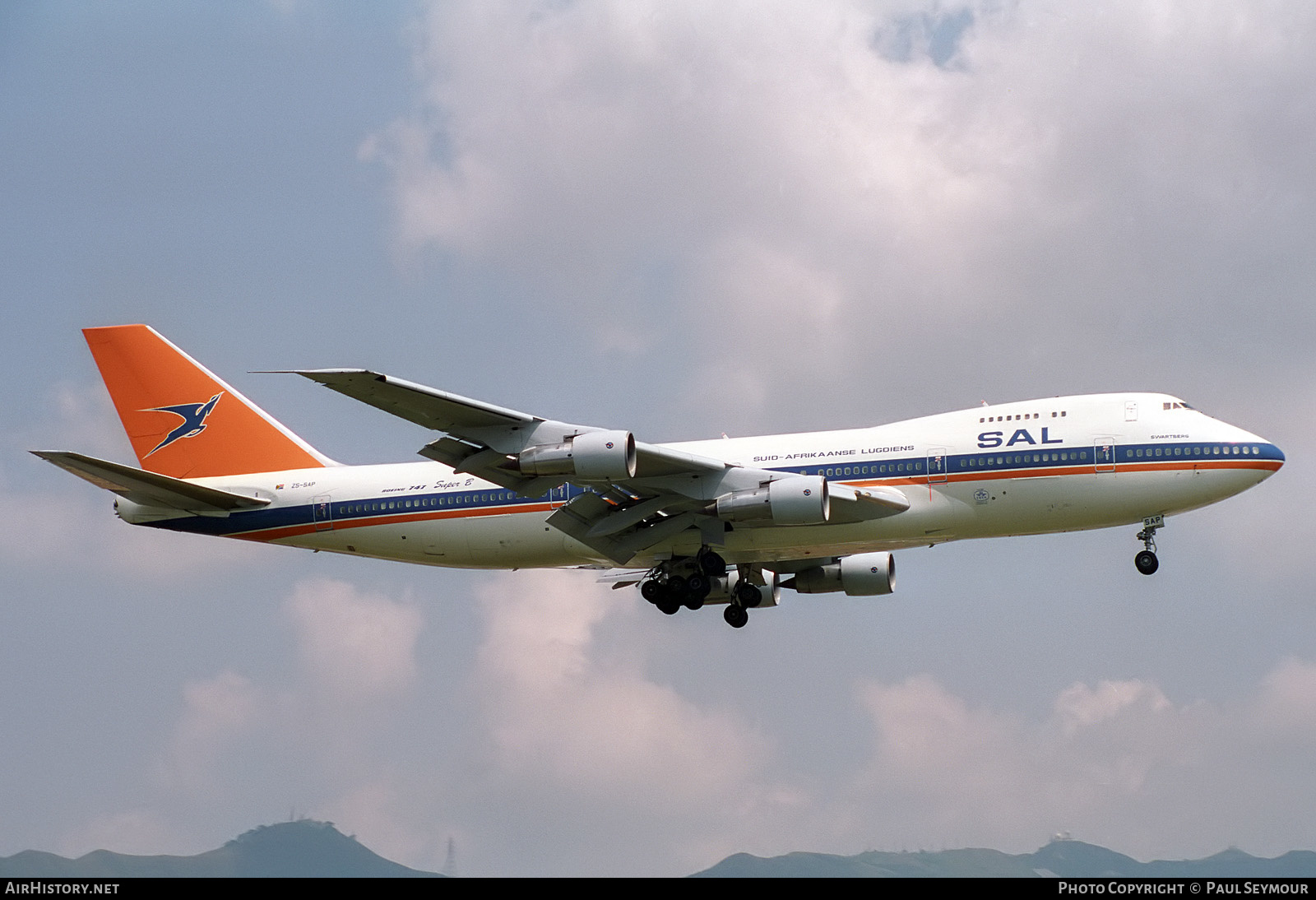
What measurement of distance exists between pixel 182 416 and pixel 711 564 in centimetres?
1915

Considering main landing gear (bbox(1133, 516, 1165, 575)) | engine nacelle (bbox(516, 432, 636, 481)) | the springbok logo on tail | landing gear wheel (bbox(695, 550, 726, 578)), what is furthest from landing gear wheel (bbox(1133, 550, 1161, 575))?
the springbok logo on tail

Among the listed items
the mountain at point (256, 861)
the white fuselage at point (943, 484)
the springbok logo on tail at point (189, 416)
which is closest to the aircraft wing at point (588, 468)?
the white fuselage at point (943, 484)

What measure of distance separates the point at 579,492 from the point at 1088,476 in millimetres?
14214

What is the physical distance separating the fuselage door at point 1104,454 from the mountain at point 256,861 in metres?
91.7

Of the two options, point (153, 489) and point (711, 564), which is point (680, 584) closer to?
point (711, 564)

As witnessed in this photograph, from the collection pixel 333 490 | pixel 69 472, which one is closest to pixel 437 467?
pixel 333 490

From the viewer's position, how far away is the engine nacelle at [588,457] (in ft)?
119

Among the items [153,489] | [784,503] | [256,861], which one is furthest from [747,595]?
[256,861]

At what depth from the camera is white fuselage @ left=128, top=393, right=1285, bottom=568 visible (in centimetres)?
3903

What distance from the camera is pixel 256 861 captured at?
154m

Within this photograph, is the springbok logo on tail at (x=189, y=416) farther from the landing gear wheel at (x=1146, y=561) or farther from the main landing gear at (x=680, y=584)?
the landing gear wheel at (x=1146, y=561)
